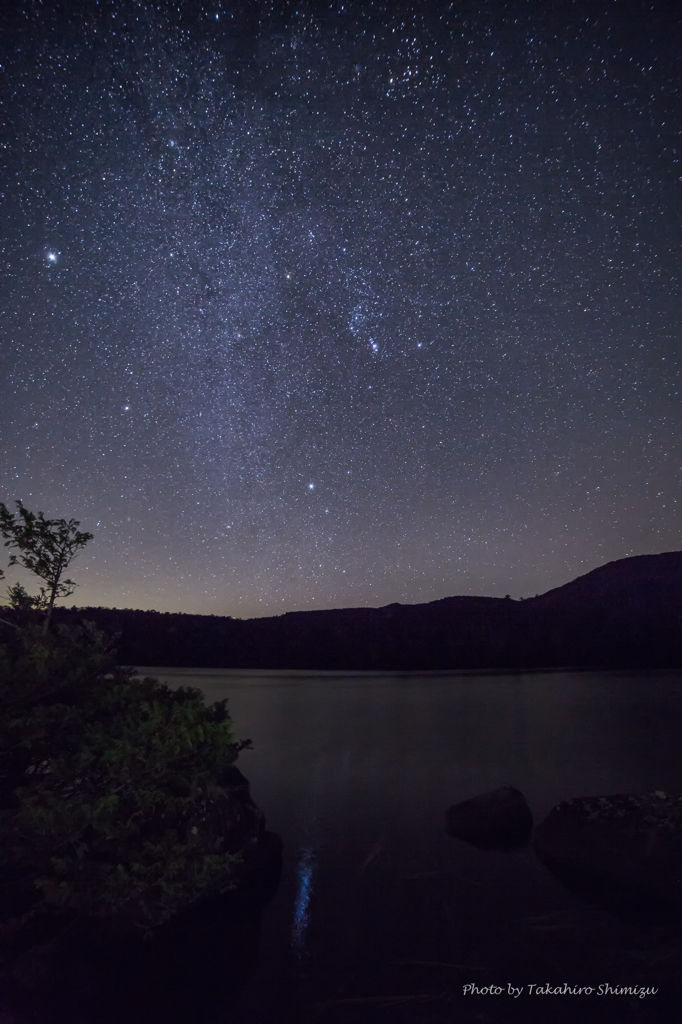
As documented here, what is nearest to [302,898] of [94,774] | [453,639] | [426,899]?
[426,899]

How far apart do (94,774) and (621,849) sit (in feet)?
28.8

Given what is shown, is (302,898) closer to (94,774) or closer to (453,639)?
(94,774)

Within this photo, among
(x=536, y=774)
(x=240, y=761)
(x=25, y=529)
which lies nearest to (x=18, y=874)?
(x=25, y=529)

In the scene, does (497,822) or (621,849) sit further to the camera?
(497,822)

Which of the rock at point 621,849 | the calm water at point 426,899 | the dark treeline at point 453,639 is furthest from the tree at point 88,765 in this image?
the dark treeline at point 453,639

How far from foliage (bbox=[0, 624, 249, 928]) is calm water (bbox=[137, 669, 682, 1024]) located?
97.4 inches

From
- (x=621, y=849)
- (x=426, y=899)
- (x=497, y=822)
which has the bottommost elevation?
(x=426, y=899)

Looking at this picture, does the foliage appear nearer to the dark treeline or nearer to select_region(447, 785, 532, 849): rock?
select_region(447, 785, 532, 849): rock

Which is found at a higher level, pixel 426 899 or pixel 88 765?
pixel 88 765

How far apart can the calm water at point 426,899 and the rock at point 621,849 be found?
0.43 m

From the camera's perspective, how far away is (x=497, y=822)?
42.8 feet

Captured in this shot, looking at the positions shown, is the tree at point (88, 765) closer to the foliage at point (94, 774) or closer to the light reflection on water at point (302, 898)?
the foliage at point (94, 774)

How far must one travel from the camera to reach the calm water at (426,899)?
7.14 metres

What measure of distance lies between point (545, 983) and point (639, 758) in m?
23.1
